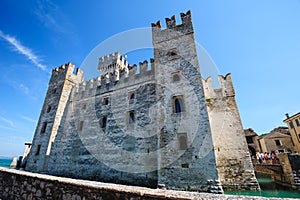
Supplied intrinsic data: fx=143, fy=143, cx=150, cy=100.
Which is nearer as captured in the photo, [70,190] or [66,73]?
[70,190]

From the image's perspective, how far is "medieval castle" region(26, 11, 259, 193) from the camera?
8367mm

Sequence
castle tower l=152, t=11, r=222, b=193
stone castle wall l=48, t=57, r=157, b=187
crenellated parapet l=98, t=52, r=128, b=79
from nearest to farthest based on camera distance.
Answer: castle tower l=152, t=11, r=222, b=193, stone castle wall l=48, t=57, r=157, b=187, crenellated parapet l=98, t=52, r=128, b=79

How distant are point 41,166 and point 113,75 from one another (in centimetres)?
1050

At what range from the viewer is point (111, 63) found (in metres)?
26.2

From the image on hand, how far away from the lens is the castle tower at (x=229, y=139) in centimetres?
850

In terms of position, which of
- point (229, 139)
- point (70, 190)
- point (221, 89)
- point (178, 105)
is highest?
point (221, 89)

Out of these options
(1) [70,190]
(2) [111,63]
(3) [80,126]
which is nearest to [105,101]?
(3) [80,126]

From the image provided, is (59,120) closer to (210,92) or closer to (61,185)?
(61,185)

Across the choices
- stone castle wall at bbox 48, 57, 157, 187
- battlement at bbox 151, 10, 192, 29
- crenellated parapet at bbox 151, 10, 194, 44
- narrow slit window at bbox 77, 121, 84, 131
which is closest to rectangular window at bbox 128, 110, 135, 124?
stone castle wall at bbox 48, 57, 157, 187

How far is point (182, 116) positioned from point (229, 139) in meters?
3.56

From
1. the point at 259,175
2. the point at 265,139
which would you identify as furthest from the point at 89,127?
the point at 265,139

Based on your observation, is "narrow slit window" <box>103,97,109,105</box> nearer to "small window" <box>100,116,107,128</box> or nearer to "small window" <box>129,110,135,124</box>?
"small window" <box>100,116,107,128</box>

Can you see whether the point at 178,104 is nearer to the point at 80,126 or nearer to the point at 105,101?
the point at 105,101

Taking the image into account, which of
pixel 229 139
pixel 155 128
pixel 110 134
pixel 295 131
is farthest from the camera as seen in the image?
pixel 295 131
